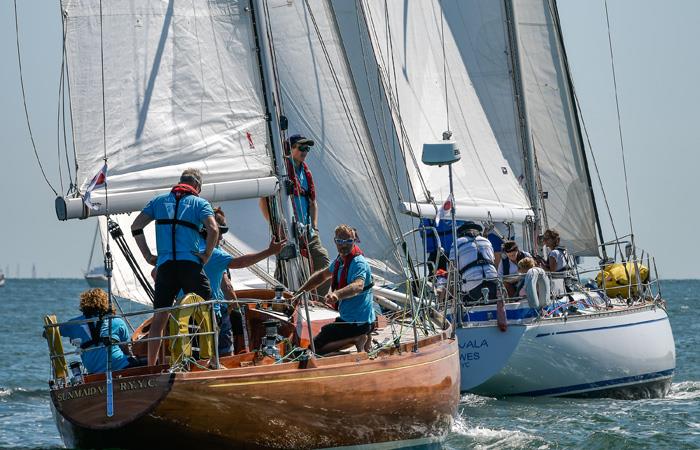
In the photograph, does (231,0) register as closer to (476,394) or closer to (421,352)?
(421,352)

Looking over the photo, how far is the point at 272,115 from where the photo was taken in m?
13.4

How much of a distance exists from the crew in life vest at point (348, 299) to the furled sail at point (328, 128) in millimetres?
2938

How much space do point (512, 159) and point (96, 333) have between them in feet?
40.3

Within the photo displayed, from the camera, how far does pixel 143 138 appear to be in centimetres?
1278

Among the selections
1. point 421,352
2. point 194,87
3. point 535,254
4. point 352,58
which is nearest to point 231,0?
point 194,87

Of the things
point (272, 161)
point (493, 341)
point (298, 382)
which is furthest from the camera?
point (493, 341)

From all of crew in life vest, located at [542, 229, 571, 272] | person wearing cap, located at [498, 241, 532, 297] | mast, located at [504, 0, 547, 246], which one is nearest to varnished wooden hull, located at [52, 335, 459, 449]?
person wearing cap, located at [498, 241, 532, 297]

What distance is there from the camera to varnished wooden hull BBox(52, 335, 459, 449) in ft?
34.2

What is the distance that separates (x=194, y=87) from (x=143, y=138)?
0.75m

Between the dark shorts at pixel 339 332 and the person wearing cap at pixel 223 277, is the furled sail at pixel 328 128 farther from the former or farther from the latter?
the dark shorts at pixel 339 332

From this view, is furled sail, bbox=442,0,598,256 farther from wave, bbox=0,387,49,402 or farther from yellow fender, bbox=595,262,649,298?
wave, bbox=0,387,49,402

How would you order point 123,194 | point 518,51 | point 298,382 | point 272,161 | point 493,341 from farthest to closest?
point 518,51 < point 493,341 < point 272,161 < point 123,194 < point 298,382

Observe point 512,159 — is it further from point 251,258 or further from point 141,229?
A: point 141,229

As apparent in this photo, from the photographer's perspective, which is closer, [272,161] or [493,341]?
[272,161]
